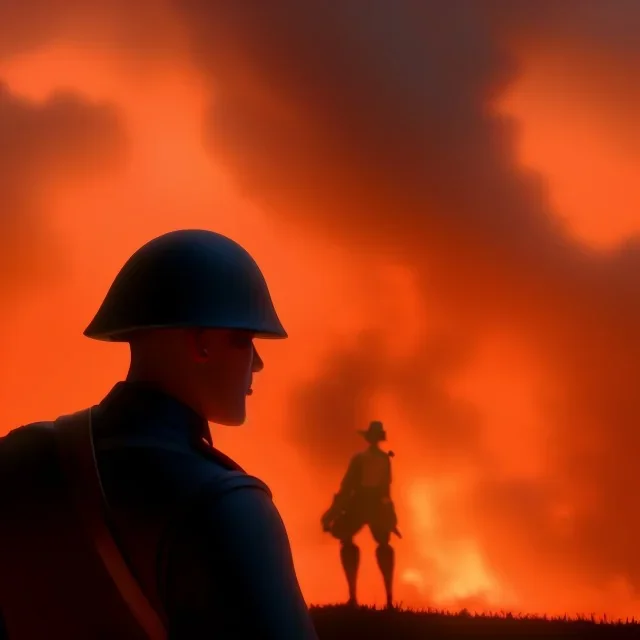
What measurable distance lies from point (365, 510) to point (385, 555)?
609mm

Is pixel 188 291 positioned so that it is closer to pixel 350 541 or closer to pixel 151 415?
pixel 151 415

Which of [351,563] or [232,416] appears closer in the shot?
[232,416]

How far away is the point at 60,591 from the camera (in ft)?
5.91

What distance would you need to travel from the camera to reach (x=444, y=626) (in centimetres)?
1027

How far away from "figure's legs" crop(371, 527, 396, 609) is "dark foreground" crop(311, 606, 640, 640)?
1.03 meters

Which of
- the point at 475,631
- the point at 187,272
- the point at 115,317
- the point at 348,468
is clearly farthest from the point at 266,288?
the point at 348,468

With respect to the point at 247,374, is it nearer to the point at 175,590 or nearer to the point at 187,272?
the point at 187,272

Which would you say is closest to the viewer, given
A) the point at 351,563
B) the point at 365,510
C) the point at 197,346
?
the point at 197,346

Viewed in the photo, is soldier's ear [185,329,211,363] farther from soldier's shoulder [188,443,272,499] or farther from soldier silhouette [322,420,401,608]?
soldier silhouette [322,420,401,608]

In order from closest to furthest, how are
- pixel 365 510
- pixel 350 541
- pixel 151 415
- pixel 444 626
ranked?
pixel 151 415 < pixel 444 626 < pixel 350 541 < pixel 365 510

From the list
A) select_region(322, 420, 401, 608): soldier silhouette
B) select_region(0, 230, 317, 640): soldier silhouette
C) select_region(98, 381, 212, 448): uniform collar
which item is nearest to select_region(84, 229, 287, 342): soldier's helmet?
select_region(0, 230, 317, 640): soldier silhouette

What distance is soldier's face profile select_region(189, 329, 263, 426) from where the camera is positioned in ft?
6.23

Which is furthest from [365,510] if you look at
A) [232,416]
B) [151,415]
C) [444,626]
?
[151,415]

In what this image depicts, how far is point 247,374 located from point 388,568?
416 inches
